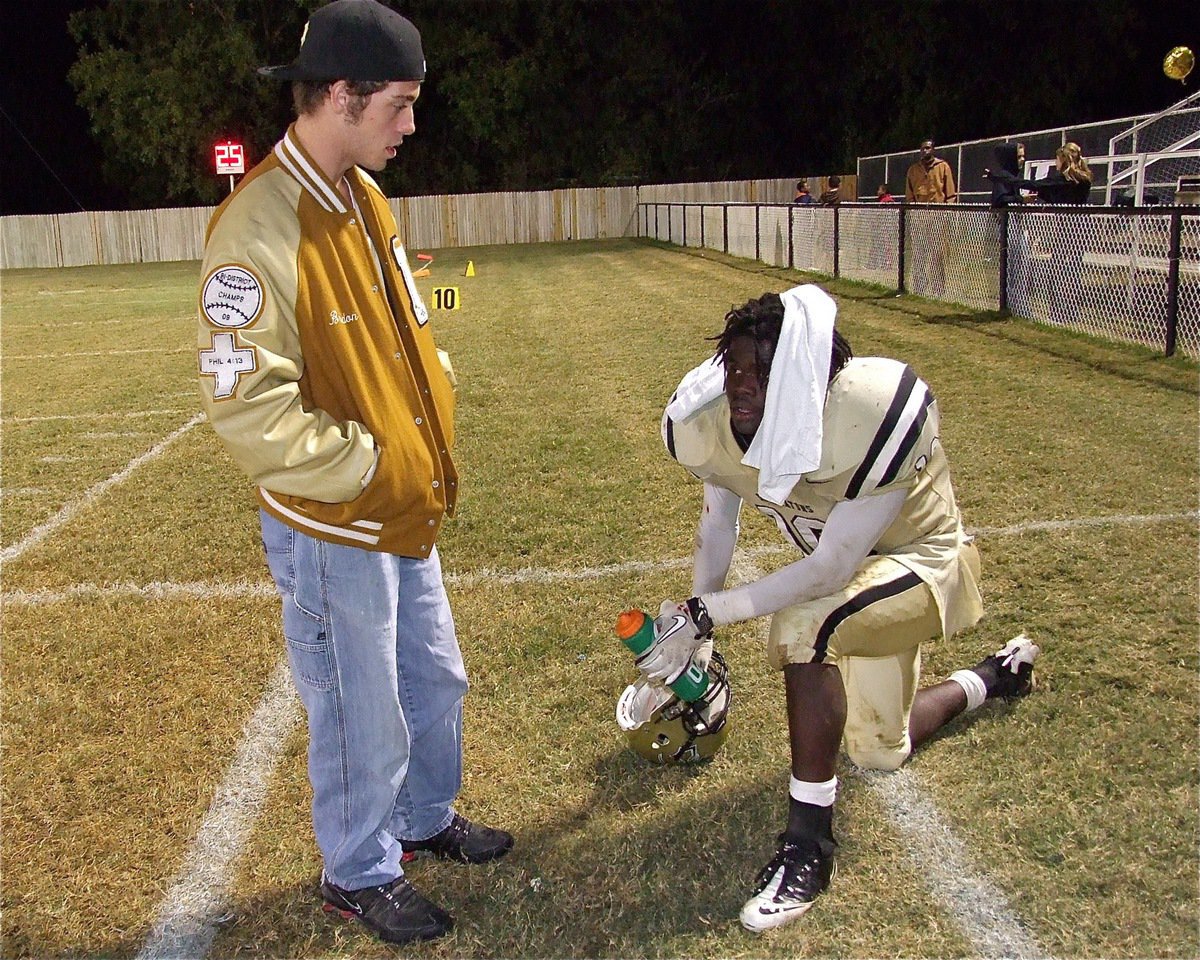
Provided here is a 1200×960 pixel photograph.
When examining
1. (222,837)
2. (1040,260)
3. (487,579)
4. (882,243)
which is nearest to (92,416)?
(487,579)

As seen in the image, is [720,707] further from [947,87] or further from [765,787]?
[947,87]

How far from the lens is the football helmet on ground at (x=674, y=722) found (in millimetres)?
3297

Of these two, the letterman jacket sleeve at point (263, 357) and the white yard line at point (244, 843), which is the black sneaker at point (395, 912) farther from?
the letterman jacket sleeve at point (263, 357)

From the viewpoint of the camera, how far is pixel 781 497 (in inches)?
105

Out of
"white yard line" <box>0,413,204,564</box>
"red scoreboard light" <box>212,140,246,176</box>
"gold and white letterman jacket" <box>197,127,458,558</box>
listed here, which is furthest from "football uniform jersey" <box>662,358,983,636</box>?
"red scoreboard light" <box>212,140,246,176</box>

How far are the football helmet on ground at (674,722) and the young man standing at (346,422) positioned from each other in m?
0.65

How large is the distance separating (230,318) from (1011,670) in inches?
105

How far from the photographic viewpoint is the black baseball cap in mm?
2293

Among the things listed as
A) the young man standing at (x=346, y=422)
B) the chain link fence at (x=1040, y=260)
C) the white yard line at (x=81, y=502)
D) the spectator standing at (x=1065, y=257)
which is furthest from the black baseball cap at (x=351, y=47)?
the spectator standing at (x=1065, y=257)

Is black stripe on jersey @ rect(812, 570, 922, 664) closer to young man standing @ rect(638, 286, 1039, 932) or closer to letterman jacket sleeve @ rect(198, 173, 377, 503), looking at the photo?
young man standing @ rect(638, 286, 1039, 932)

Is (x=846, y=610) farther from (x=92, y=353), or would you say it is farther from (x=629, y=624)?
(x=92, y=353)

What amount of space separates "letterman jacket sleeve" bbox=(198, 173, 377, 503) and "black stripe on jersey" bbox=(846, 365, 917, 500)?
1.21m

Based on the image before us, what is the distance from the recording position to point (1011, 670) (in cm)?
359

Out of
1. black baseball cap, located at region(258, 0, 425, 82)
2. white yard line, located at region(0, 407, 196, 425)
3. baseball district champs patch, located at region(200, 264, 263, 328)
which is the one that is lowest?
white yard line, located at region(0, 407, 196, 425)
